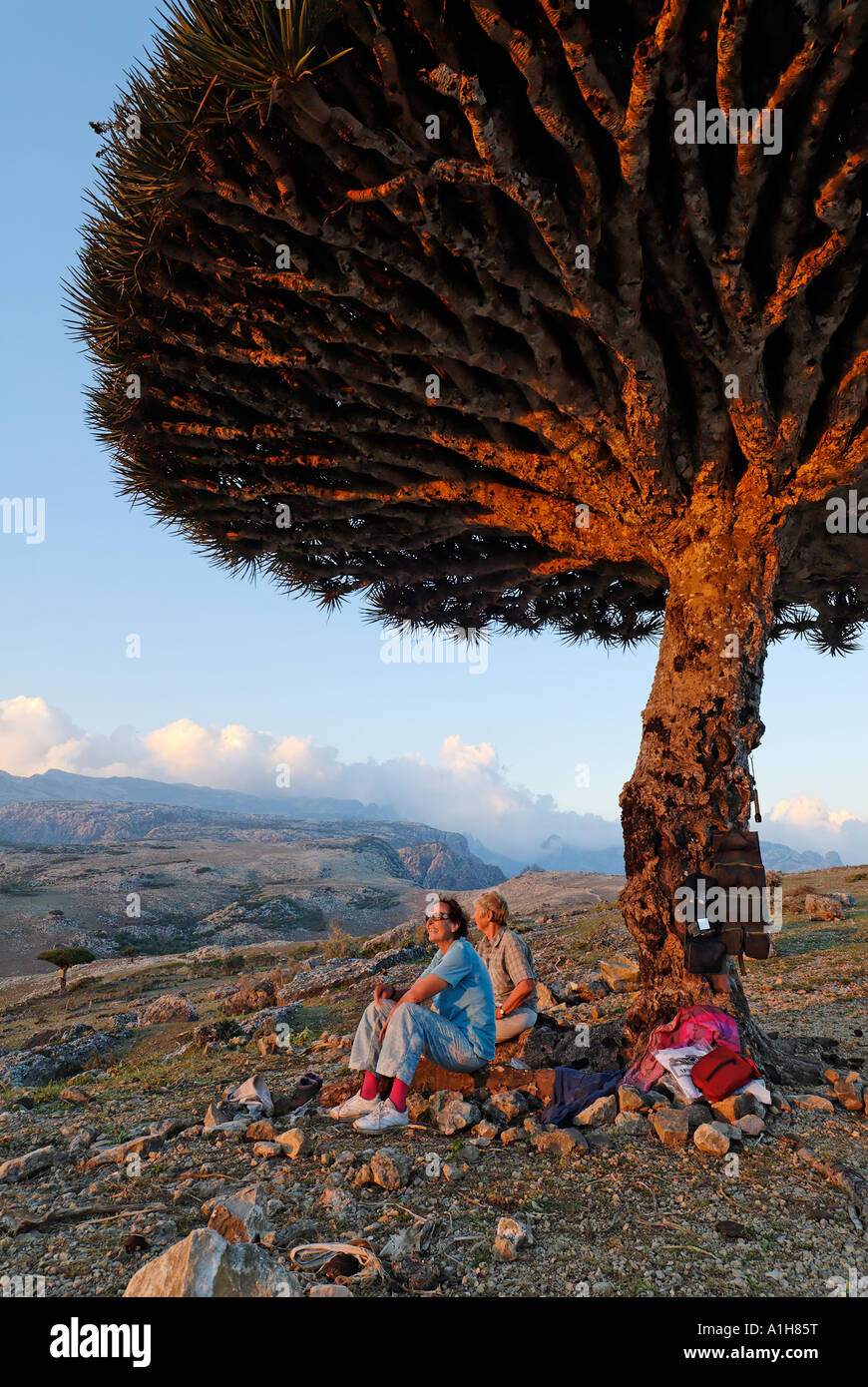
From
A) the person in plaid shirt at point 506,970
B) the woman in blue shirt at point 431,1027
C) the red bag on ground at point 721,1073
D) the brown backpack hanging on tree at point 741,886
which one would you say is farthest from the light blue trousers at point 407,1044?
the brown backpack hanging on tree at point 741,886

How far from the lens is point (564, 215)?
13.3 ft

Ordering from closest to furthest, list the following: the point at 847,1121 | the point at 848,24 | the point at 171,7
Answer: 1. the point at 848,24
2. the point at 171,7
3. the point at 847,1121

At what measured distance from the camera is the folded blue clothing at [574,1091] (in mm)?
4371

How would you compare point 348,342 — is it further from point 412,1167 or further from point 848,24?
point 412,1167

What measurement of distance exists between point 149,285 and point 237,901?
39062 mm

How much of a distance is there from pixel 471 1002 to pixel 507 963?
42.9 inches

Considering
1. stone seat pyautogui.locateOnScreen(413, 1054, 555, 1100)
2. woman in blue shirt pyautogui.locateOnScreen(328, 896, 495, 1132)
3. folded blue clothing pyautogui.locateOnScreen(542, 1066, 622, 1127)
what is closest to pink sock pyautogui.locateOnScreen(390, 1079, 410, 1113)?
woman in blue shirt pyautogui.locateOnScreen(328, 896, 495, 1132)

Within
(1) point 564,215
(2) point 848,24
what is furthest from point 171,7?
(2) point 848,24

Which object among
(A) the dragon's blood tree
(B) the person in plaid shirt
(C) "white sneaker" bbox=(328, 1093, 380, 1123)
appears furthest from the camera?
(B) the person in plaid shirt

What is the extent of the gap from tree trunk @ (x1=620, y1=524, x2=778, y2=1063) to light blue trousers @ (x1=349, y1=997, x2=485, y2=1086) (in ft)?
4.71

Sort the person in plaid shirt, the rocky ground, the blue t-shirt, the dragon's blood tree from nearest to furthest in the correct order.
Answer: the rocky ground → the dragon's blood tree → the blue t-shirt → the person in plaid shirt

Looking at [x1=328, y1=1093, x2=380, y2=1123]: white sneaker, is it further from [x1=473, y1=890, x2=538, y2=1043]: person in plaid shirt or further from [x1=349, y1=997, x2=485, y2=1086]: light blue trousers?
[x1=473, y1=890, x2=538, y2=1043]: person in plaid shirt

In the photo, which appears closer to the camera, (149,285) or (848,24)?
(848,24)

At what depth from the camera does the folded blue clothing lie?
437 centimetres
